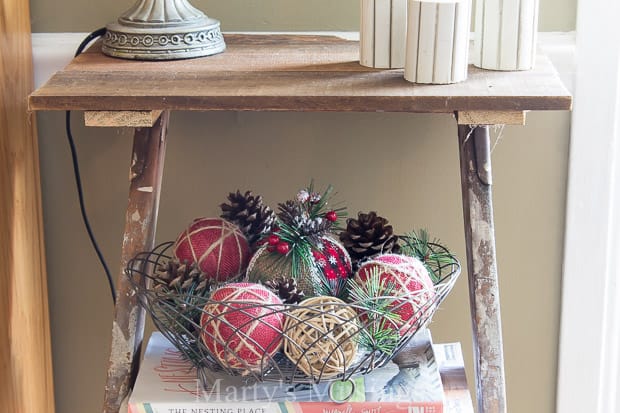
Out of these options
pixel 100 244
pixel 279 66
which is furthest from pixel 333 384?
pixel 100 244

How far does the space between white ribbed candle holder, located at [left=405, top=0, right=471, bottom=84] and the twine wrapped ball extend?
25 centimetres

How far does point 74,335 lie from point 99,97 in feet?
1.75

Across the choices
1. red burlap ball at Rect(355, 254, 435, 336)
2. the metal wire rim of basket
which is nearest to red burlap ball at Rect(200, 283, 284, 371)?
the metal wire rim of basket

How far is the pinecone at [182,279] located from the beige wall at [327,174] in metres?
0.27

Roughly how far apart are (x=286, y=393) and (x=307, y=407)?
1.2 inches

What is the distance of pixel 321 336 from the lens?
843 mm

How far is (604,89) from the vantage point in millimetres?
1104

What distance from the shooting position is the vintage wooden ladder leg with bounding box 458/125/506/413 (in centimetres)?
91

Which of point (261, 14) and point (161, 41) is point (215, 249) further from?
point (261, 14)

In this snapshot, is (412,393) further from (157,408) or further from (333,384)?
(157,408)

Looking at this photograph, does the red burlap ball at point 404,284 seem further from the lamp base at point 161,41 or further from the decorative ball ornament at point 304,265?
the lamp base at point 161,41

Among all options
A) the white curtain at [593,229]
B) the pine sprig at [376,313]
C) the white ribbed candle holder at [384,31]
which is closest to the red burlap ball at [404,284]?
the pine sprig at [376,313]

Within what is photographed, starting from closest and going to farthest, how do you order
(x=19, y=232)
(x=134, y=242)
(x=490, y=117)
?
(x=490, y=117), (x=134, y=242), (x=19, y=232)

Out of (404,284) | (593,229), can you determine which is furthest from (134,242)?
(593,229)
